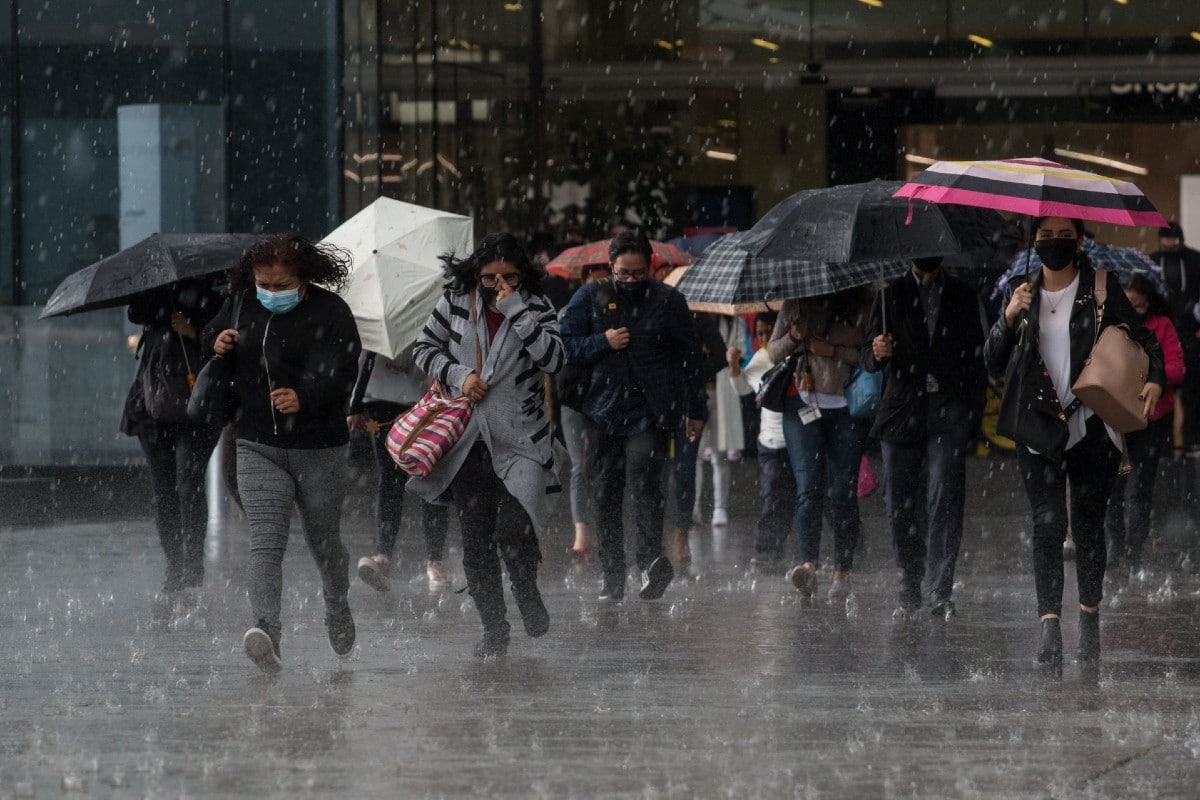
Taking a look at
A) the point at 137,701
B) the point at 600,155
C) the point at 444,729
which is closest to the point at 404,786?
the point at 444,729

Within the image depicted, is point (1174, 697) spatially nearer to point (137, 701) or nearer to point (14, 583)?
point (137, 701)

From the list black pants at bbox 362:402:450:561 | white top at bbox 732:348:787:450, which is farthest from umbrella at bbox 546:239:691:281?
black pants at bbox 362:402:450:561

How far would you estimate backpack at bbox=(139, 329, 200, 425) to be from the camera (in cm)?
1103

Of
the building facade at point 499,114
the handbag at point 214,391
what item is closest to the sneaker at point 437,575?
the handbag at point 214,391

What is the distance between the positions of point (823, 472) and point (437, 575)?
2074 mm

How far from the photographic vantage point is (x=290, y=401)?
8.48 meters

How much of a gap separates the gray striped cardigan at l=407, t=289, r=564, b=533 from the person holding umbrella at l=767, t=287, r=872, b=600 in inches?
91.0

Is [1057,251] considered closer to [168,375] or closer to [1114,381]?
[1114,381]

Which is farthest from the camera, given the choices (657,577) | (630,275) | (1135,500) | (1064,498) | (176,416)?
(1135,500)

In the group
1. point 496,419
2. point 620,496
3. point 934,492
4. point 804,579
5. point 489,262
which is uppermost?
point 489,262

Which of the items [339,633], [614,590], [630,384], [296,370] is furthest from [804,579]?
[296,370]

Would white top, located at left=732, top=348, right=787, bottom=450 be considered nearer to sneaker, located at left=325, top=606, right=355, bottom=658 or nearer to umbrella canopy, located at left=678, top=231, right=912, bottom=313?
umbrella canopy, located at left=678, top=231, right=912, bottom=313

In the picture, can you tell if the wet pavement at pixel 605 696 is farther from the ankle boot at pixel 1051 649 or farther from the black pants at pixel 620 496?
the black pants at pixel 620 496

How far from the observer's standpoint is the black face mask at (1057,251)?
8461mm
